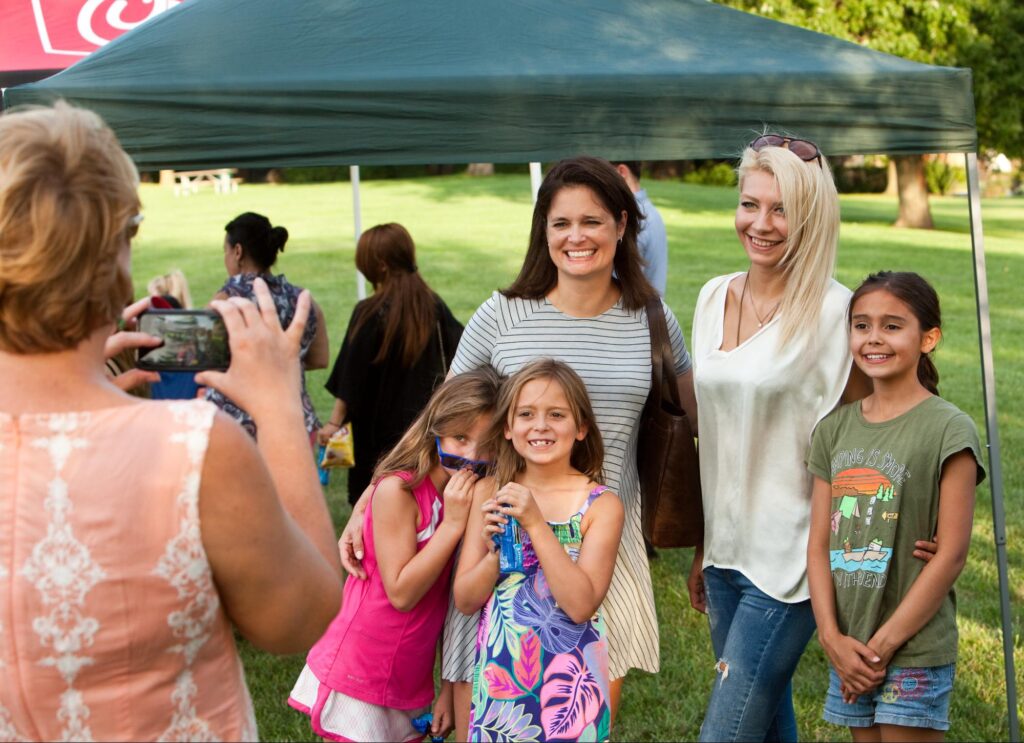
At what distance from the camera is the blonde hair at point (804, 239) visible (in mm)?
3086

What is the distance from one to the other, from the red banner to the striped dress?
3.95m

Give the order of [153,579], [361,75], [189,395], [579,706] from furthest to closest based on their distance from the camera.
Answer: [189,395] → [361,75] → [579,706] → [153,579]

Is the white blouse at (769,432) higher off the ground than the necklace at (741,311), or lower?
lower

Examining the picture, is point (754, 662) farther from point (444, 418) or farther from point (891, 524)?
point (444, 418)

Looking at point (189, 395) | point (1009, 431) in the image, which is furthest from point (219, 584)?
point (1009, 431)

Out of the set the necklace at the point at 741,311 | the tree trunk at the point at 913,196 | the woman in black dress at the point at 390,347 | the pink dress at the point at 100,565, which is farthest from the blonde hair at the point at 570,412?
the tree trunk at the point at 913,196

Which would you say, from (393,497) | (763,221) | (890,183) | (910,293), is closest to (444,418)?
A: (393,497)

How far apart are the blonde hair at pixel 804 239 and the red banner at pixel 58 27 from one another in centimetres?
447

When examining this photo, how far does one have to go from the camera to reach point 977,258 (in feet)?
13.6

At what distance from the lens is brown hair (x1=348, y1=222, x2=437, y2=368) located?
575 centimetres

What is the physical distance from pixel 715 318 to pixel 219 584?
199 cm

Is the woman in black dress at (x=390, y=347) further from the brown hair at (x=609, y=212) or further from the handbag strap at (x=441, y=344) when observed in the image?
the brown hair at (x=609, y=212)

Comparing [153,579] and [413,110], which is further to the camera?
[413,110]

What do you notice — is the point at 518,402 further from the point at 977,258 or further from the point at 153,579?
the point at 977,258
